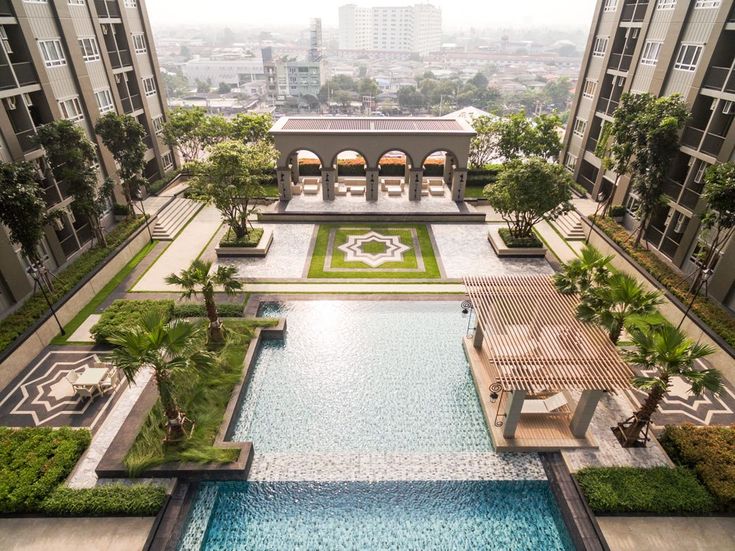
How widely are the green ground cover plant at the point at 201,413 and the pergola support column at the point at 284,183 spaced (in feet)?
60.7

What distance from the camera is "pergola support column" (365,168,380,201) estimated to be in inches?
1409

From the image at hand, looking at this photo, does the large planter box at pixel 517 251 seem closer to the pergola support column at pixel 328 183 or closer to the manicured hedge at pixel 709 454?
the pergola support column at pixel 328 183

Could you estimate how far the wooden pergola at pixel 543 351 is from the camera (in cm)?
1441

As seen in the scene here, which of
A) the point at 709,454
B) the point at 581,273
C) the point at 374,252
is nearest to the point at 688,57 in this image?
the point at 581,273

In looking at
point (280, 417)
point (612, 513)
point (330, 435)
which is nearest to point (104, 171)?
point (280, 417)

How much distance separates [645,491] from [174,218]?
3393cm

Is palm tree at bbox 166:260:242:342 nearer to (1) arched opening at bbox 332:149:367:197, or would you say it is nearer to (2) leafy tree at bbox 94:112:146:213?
(2) leafy tree at bbox 94:112:146:213

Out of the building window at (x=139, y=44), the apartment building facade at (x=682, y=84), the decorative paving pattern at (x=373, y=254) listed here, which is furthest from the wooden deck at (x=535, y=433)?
the building window at (x=139, y=44)

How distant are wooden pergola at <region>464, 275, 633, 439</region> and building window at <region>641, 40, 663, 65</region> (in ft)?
72.8

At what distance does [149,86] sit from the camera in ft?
127

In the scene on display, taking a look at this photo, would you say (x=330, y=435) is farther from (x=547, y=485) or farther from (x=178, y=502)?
(x=547, y=485)

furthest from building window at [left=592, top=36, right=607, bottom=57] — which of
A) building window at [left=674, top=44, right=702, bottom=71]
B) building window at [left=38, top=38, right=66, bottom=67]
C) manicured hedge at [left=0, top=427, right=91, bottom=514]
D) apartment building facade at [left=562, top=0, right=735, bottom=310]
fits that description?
manicured hedge at [left=0, top=427, right=91, bottom=514]

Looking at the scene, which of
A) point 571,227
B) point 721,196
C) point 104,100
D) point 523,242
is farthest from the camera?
point 571,227

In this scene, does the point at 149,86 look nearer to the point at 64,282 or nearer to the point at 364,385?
the point at 64,282
